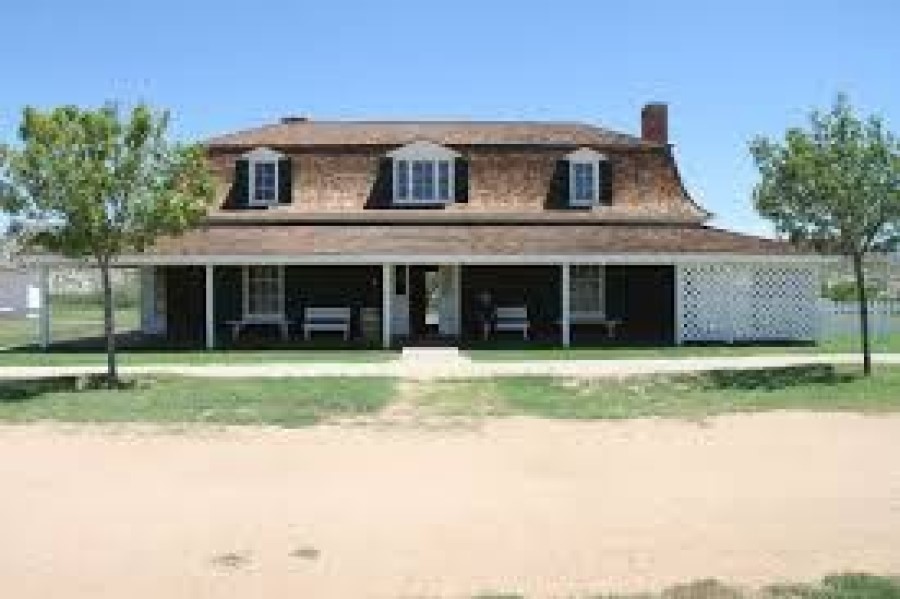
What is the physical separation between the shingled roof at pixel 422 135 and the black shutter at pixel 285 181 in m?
0.61

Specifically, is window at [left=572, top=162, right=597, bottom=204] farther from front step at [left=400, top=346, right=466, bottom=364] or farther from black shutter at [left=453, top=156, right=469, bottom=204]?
front step at [left=400, top=346, right=466, bottom=364]

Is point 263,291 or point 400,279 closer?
point 263,291

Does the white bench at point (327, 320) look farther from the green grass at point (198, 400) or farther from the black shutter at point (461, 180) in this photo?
the green grass at point (198, 400)

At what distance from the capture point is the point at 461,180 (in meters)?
34.7

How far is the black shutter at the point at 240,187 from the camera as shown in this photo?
34438mm

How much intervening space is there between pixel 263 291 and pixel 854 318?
635 inches

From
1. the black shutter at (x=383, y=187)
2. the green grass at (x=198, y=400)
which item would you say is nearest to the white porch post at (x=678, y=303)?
the black shutter at (x=383, y=187)

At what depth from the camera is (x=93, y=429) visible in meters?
16.8

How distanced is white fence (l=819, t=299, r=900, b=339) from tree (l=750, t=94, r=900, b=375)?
13.2m

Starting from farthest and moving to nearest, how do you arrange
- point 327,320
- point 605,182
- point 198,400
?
point 605,182
point 327,320
point 198,400

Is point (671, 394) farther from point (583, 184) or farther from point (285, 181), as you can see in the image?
point (285, 181)

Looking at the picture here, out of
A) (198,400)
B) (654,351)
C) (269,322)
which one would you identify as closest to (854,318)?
(654,351)

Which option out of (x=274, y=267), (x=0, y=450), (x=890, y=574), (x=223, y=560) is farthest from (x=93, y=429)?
(x=274, y=267)

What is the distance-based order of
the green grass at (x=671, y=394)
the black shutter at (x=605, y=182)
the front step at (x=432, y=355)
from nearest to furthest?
the green grass at (x=671, y=394) < the front step at (x=432, y=355) < the black shutter at (x=605, y=182)
